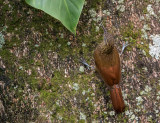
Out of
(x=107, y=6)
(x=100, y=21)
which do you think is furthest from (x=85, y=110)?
(x=107, y=6)

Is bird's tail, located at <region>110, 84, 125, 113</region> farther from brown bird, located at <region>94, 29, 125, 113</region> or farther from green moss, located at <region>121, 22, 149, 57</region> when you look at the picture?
green moss, located at <region>121, 22, 149, 57</region>

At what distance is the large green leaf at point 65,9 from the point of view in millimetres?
1713

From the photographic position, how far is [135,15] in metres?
2.09

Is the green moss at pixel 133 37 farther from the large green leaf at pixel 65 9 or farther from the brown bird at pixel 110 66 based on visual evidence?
the large green leaf at pixel 65 9

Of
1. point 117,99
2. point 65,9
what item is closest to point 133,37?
point 117,99

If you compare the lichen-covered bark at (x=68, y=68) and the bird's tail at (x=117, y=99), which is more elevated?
the lichen-covered bark at (x=68, y=68)

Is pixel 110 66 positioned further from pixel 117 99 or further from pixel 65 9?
pixel 65 9

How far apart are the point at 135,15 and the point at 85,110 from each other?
0.88m

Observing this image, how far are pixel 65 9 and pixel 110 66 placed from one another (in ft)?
2.13

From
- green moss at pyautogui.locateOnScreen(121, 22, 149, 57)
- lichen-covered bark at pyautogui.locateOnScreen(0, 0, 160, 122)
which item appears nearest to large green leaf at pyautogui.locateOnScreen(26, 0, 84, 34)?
lichen-covered bark at pyautogui.locateOnScreen(0, 0, 160, 122)

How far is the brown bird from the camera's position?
1947 mm

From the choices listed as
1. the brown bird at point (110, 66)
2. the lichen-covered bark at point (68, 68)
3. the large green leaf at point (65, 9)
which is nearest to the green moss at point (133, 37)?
the lichen-covered bark at point (68, 68)

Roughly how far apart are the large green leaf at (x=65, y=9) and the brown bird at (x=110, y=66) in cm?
41

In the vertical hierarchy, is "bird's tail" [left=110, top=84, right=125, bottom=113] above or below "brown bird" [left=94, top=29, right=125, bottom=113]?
below
